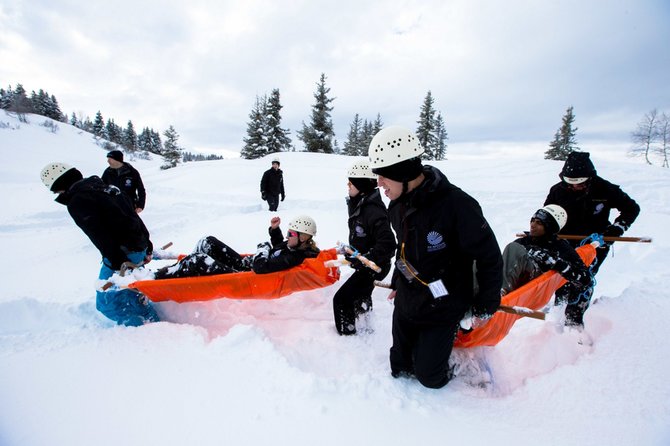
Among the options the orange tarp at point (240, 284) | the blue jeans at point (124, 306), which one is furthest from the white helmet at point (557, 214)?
the blue jeans at point (124, 306)

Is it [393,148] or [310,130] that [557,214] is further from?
[310,130]

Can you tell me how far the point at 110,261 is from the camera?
382 cm

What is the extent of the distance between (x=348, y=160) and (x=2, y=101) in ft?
193

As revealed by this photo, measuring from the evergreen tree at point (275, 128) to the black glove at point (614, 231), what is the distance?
92.3 ft

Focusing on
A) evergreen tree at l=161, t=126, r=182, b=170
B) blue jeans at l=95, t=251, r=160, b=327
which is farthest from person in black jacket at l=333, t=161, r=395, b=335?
evergreen tree at l=161, t=126, r=182, b=170

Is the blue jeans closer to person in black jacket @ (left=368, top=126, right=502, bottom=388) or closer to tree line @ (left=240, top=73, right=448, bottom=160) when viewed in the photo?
person in black jacket @ (left=368, top=126, right=502, bottom=388)

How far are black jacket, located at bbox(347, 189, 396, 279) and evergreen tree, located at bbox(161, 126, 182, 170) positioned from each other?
34165 mm

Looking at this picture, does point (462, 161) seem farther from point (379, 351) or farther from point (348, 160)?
point (379, 351)

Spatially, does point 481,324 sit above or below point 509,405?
above

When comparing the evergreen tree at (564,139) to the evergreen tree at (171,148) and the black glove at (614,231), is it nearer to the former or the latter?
the black glove at (614,231)

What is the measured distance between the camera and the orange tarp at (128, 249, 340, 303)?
343 cm

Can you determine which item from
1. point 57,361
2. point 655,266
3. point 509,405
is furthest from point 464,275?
point 655,266

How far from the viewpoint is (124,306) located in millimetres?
3285

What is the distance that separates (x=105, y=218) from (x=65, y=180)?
606mm
